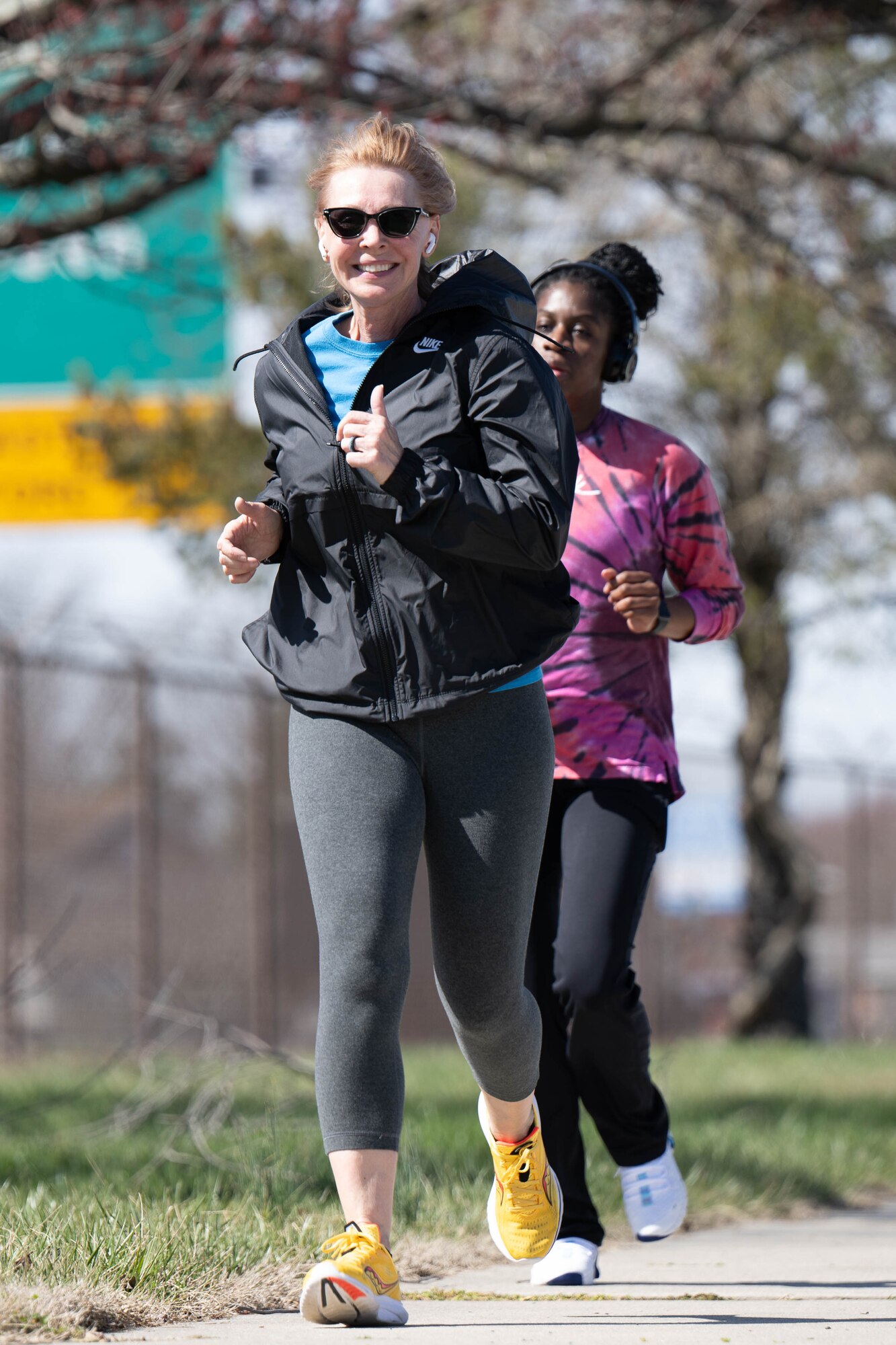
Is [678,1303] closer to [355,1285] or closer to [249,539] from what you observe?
[355,1285]

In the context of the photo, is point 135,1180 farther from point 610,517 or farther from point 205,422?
point 205,422

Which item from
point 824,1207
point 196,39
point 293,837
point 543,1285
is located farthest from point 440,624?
point 293,837

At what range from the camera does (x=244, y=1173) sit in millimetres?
4656

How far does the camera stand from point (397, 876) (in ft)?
10.1

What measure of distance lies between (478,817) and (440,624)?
13.3 inches

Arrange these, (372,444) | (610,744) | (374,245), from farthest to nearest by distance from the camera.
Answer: (610,744), (374,245), (372,444)

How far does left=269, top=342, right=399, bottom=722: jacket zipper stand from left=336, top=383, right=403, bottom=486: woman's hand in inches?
3.1

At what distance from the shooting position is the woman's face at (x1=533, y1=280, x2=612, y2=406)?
13.8 ft

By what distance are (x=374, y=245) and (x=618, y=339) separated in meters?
1.23

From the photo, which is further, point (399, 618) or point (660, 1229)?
point (660, 1229)

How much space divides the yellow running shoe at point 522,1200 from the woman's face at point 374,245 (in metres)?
1.50

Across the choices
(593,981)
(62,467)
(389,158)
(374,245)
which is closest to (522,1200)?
(593,981)

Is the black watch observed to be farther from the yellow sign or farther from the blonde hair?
the yellow sign

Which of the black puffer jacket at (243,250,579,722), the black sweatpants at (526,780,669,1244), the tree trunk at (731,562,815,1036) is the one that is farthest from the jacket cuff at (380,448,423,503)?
the tree trunk at (731,562,815,1036)
